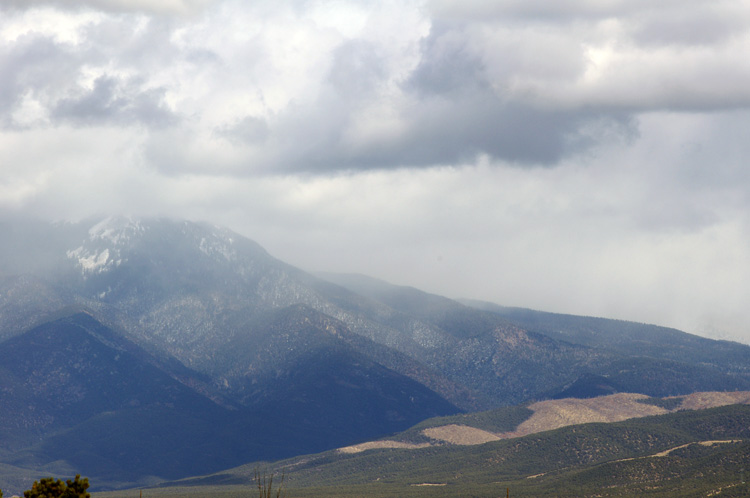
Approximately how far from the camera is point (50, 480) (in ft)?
433

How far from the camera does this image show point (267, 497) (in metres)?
89.3

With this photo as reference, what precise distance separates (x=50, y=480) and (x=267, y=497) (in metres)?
53.2

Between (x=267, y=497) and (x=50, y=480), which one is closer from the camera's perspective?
(x=267, y=497)
